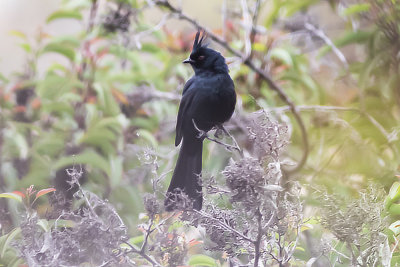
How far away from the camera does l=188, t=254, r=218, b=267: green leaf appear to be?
90 cm

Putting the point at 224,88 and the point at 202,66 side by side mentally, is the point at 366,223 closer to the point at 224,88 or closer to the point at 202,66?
the point at 224,88

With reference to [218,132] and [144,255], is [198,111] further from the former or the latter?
[144,255]

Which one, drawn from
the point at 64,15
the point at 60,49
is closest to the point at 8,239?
the point at 60,49

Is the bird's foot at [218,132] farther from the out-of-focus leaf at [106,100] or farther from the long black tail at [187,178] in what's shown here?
the out-of-focus leaf at [106,100]

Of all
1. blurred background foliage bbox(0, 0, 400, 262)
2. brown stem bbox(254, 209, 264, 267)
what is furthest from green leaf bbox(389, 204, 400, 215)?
brown stem bbox(254, 209, 264, 267)

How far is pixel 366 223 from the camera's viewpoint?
0.82 m

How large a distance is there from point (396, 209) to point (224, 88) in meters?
0.41

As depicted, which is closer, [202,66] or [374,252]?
[374,252]

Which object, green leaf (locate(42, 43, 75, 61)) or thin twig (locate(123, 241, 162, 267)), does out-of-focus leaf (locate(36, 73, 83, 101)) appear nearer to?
green leaf (locate(42, 43, 75, 61))

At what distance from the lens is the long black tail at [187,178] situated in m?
0.76

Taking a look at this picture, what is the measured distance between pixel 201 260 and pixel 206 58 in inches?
17.9

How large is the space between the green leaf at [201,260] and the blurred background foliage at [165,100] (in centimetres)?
21

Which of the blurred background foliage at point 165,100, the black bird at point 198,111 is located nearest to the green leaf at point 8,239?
the blurred background foliage at point 165,100

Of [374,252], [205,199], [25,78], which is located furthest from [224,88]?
[25,78]
